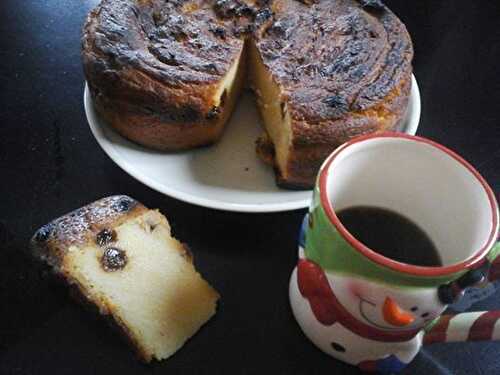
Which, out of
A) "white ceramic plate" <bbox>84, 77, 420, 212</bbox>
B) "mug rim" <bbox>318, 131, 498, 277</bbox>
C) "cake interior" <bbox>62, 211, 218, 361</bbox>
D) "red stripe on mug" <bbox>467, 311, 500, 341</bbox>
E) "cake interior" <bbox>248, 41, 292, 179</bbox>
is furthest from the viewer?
"cake interior" <bbox>248, 41, 292, 179</bbox>

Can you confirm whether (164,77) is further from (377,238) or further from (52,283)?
(377,238)

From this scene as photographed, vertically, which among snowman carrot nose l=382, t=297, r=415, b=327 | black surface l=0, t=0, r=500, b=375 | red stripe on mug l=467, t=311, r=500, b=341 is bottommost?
black surface l=0, t=0, r=500, b=375

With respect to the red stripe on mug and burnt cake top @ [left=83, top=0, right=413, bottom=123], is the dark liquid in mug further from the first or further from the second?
burnt cake top @ [left=83, top=0, right=413, bottom=123]

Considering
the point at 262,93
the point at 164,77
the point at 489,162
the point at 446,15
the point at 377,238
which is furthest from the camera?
the point at 446,15

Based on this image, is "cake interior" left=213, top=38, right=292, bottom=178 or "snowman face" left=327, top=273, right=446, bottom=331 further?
"cake interior" left=213, top=38, right=292, bottom=178

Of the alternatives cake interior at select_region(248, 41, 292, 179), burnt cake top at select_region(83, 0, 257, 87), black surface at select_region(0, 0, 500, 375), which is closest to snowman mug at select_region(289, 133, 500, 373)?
black surface at select_region(0, 0, 500, 375)

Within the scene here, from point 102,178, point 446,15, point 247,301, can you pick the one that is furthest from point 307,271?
point 446,15
